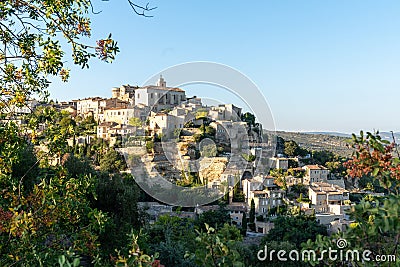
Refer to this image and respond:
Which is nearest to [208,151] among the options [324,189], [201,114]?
[201,114]

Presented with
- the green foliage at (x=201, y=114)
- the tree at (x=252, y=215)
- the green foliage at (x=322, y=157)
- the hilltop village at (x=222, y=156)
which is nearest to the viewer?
the tree at (x=252, y=215)

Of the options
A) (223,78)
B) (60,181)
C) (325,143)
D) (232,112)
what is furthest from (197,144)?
(325,143)

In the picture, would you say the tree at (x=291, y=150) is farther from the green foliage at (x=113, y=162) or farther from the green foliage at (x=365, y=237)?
the green foliage at (x=365, y=237)

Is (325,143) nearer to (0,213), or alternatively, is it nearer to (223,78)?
(223,78)

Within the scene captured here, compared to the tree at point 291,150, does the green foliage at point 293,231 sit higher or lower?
lower

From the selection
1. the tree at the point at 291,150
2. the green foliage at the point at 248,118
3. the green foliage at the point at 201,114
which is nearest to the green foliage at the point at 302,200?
the tree at the point at 291,150

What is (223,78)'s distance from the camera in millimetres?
12102

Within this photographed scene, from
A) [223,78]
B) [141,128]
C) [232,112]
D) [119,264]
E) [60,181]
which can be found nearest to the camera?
[119,264]

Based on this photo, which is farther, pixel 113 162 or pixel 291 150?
pixel 291 150

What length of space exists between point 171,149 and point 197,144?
7.59 ft

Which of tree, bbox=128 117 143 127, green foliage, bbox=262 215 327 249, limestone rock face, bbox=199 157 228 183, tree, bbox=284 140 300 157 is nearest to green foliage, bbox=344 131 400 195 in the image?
green foliage, bbox=262 215 327 249

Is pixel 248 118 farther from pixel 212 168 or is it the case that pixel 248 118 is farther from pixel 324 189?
pixel 324 189

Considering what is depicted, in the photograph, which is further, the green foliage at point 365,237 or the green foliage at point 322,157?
the green foliage at point 322,157

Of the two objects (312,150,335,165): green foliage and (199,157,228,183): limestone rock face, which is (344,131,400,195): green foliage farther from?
(312,150,335,165): green foliage
